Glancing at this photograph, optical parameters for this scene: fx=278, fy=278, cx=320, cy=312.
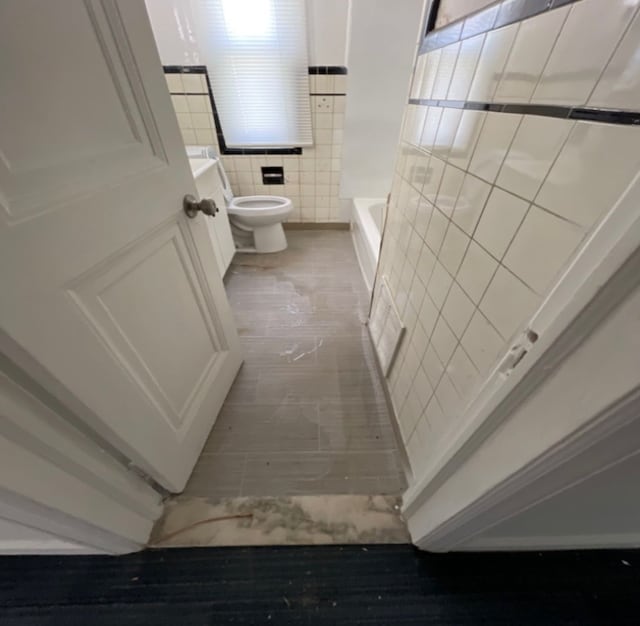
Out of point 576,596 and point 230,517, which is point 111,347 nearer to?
point 230,517

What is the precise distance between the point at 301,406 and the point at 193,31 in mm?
2767

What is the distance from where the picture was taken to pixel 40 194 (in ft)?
1.59

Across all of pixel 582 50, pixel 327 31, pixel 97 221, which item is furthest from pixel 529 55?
pixel 327 31

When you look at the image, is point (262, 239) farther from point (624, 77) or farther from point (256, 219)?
point (624, 77)

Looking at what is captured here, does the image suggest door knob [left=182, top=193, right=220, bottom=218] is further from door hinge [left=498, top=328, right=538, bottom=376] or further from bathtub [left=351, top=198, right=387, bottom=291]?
bathtub [left=351, top=198, right=387, bottom=291]

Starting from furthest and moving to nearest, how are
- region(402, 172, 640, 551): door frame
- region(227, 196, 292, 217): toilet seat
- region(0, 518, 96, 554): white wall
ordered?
1. region(227, 196, 292, 217): toilet seat
2. region(0, 518, 96, 554): white wall
3. region(402, 172, 640, 551): door frame

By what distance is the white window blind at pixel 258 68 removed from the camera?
6.55 ft

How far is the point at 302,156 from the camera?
2.63 meters

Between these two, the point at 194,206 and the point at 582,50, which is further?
the point at 194,206

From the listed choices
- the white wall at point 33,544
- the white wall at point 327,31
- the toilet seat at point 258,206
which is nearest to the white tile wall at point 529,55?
the white wall at point 33,544

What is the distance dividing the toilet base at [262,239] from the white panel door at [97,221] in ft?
5.28

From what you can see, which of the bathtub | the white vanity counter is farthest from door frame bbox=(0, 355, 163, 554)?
the bathtub

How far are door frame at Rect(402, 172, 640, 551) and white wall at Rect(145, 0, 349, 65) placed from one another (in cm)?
266

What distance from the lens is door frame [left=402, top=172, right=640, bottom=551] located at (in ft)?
1.08
